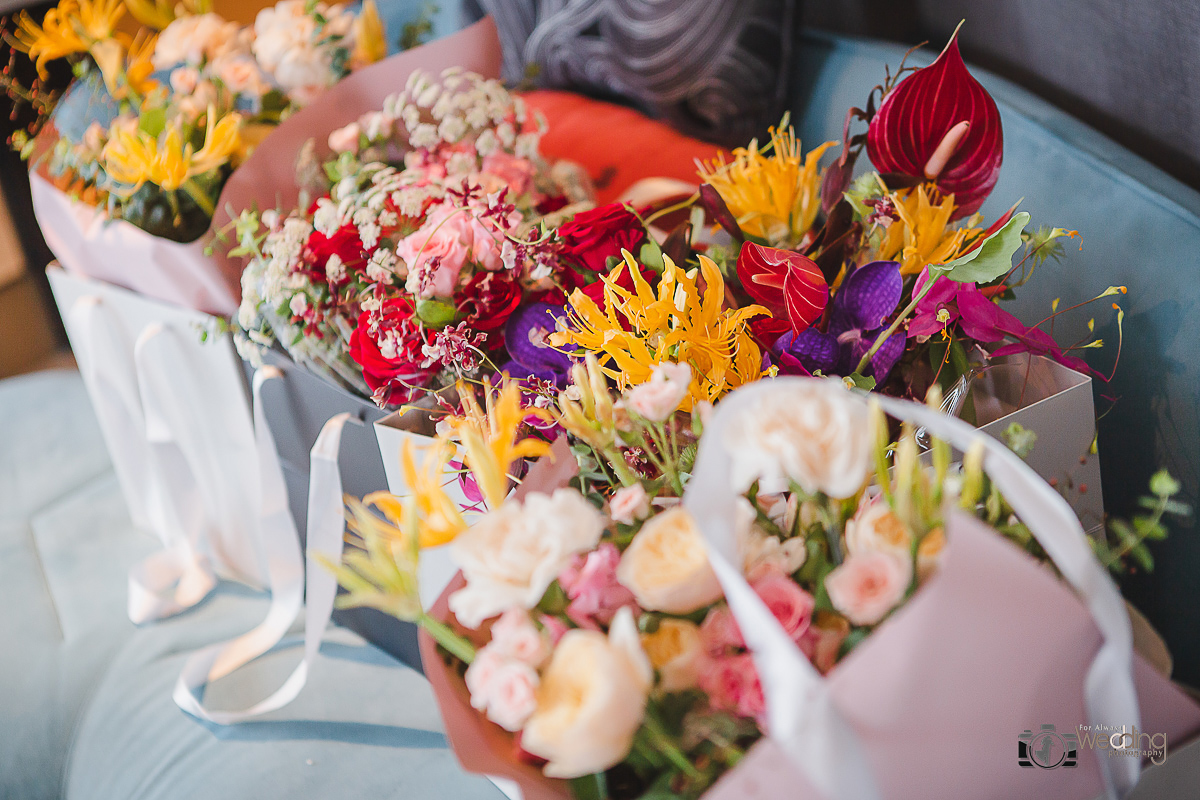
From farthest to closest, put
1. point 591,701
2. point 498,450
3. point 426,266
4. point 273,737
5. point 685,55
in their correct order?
point 685,55
point 273,737
point 426,266
point 498,450
point 591,701

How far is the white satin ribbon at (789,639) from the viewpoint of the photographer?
1.07 ft

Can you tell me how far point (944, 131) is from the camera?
61 centimetres

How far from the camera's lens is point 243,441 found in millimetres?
1004

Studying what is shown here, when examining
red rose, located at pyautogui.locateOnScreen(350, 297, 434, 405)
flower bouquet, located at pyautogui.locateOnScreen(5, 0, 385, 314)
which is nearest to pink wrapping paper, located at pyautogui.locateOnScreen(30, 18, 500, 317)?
Result: flower bouquet, located at pyautogui.locateOnScreen(5, 0, 385, 314)

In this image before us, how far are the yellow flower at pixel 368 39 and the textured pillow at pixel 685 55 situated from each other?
209 mm

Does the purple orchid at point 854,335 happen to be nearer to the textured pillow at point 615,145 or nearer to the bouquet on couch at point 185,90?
the textured pillow at point 615,145

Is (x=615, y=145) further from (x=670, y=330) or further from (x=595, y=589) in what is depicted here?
(x=595, y=589)

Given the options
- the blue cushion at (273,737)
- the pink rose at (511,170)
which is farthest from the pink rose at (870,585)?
the pink rose at (511,170)

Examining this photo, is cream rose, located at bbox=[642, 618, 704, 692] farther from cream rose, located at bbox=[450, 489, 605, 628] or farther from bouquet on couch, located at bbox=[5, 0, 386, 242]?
bouquet on couch, located at bbox=[5, 0, 386, 242]

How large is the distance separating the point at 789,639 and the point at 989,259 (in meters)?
0.30

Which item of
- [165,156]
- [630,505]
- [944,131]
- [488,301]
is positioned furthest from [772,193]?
[165,156]

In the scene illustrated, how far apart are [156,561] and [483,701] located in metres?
0.90

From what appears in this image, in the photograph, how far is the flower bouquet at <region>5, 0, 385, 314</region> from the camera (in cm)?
91

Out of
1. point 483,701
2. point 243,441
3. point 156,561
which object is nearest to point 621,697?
point 483,701
